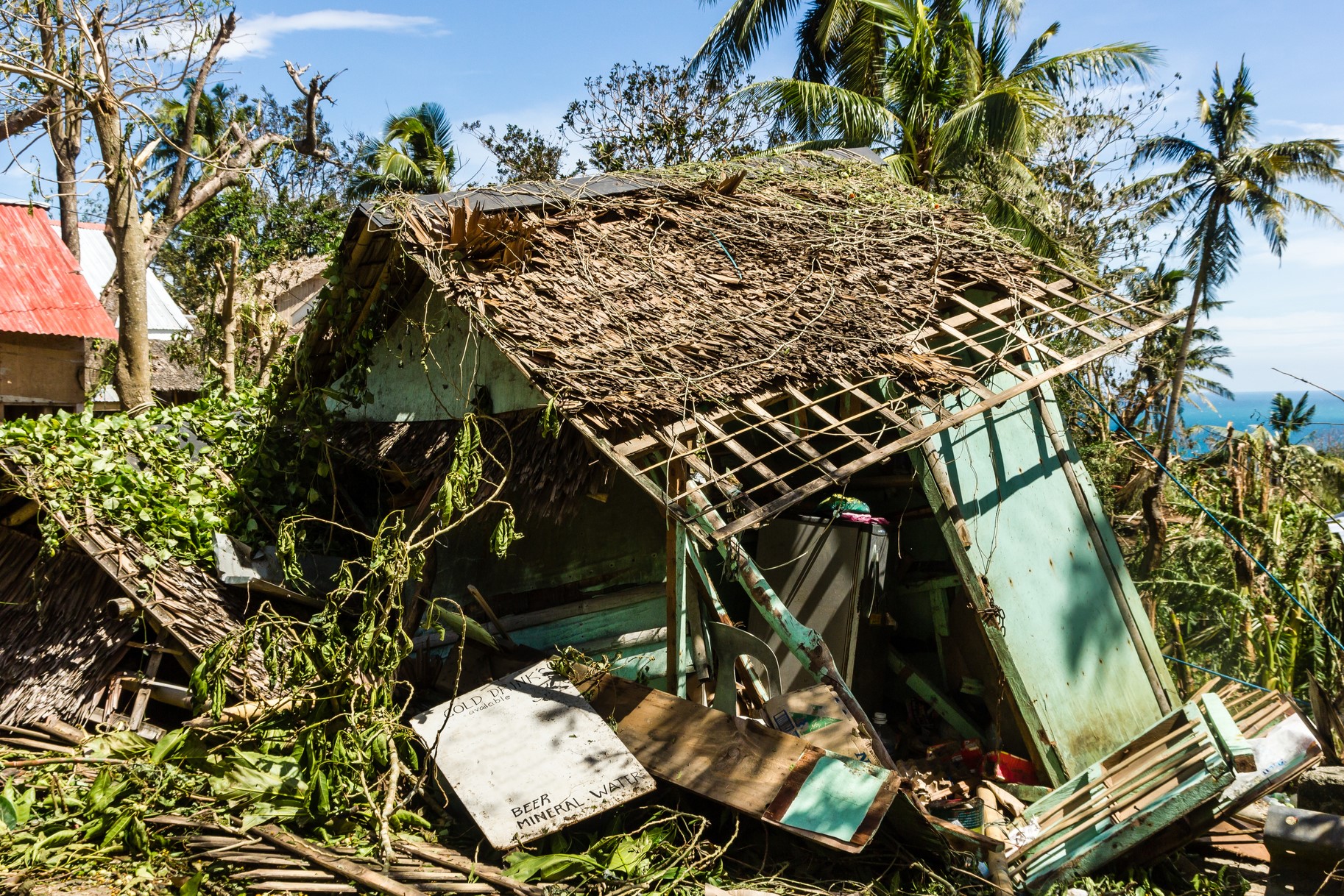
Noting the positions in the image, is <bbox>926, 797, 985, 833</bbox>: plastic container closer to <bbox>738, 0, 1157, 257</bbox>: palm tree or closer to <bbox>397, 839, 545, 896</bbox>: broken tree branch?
<bbox>397, 839, 545, 896</bbox>: broken tree branch

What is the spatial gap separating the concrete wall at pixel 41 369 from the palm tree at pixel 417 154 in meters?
11.8

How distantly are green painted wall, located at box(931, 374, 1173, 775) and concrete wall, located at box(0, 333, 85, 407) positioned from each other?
14185 millimetres

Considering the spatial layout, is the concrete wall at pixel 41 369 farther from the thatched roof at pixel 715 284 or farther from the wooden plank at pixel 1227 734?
the wooden plank at pixel 1227 734

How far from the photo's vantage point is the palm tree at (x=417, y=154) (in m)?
25.9

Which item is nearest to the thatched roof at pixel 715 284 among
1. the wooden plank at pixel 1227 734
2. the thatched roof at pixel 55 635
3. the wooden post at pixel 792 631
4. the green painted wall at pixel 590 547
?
the wooden post at pixel 792 631

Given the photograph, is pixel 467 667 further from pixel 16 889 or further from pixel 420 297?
pixel 420 297

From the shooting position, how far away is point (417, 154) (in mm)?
27750

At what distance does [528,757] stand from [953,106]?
14.3 meters

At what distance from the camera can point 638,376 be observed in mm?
5992

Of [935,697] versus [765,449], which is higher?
[765,449]

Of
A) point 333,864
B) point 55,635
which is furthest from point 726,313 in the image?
point 55,635

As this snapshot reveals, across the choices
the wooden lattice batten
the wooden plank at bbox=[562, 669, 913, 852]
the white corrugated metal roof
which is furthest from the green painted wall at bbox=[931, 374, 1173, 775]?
the white corrugated metal roof

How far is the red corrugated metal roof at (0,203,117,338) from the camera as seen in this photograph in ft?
47.8

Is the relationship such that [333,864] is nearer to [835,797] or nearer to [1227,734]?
[835,797]
